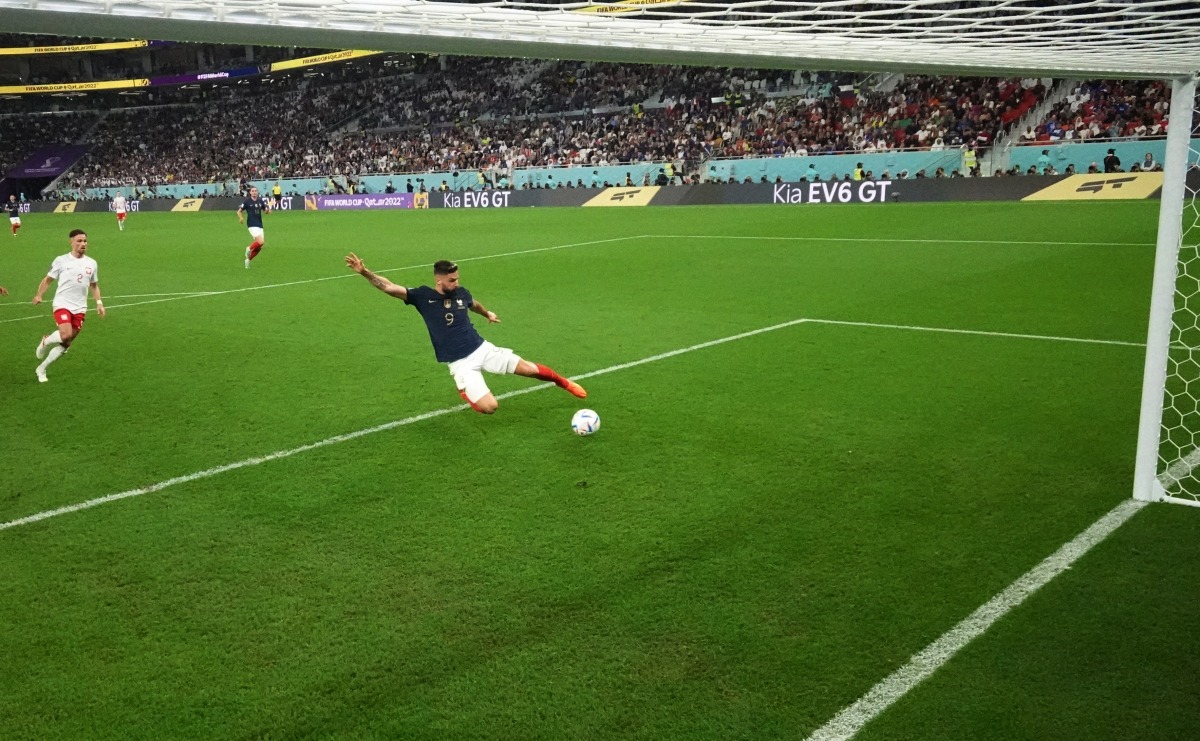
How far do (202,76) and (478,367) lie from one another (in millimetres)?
66237

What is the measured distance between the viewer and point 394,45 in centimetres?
408

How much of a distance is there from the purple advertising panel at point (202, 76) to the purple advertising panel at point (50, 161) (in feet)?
36.0

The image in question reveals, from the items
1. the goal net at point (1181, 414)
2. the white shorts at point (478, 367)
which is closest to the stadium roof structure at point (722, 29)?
the goal net at point (1181, 414)

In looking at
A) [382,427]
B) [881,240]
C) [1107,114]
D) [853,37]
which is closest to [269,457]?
[382,427]

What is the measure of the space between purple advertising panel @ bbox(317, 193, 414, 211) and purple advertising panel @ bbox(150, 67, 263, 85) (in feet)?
70.0

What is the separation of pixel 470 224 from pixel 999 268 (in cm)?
1890

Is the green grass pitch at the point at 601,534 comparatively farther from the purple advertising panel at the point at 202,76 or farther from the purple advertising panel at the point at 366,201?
the purple advertising panel at the point at 202,76

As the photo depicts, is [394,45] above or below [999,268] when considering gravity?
above

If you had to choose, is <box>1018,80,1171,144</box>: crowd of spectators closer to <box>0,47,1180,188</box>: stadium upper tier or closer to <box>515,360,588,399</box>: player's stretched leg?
<box>0,47,1180,188</box>: stadium upper tier

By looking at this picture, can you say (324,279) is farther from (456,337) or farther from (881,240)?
(881,240)

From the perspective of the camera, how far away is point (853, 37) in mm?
5949

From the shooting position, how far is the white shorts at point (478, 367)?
25.3 ft

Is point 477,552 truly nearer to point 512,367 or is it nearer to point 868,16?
point 512,367

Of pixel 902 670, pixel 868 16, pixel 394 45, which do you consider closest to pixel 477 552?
pixel 902 670
